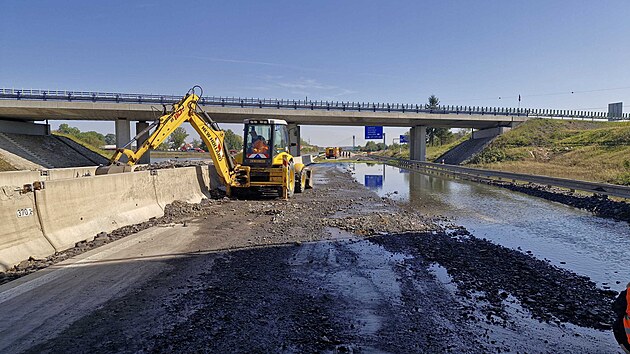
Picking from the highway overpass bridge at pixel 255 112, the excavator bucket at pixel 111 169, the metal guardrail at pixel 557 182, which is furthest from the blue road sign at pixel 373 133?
the excavator bucket at pixel 111 169

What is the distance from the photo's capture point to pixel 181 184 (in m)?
13.9

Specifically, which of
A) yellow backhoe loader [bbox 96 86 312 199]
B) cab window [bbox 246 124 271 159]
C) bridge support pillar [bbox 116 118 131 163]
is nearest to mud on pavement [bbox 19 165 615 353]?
yellow backhoe loader [bbox 96 86 312 199]

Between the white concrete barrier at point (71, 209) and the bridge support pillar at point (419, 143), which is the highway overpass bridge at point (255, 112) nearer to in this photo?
the bridge support pillar at point (419, 143)

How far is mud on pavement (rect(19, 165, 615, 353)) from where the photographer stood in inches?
164

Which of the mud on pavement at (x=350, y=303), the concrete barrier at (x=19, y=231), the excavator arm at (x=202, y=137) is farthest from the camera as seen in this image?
the excavator arm at (x=202, y=137)

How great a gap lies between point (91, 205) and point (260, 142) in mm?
8057

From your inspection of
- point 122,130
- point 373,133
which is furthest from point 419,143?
point 122,130

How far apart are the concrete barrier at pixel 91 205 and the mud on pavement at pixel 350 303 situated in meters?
2.37

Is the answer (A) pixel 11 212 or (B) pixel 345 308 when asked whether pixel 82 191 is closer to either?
(A) pixel 11 212

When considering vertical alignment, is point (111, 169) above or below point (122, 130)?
below

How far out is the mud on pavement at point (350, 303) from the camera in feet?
13.7

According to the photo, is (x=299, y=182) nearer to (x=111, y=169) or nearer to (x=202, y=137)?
(x=202, y=137)

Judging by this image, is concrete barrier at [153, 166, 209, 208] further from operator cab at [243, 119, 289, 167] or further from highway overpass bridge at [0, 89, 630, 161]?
highway overpass bridge at [0, 89, 630, 161]

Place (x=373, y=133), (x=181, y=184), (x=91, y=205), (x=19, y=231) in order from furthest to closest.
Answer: (x=373, y=133) → (x=181, y=184) → (x=91, y=205) → (x=19, y=231)
